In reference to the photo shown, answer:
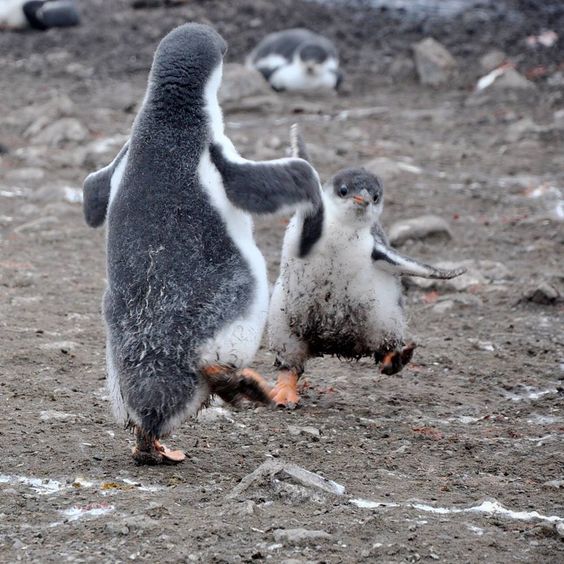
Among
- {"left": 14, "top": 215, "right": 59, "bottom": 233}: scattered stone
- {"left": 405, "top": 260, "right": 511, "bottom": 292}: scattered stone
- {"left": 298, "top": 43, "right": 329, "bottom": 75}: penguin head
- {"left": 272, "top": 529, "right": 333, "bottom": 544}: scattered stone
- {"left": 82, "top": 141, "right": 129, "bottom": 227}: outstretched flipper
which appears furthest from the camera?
{"left": 298, "top": 43, "right": 329, "bottom": 75}: penguin head

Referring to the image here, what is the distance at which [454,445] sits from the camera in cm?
496

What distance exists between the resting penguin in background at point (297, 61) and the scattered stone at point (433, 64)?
3.18 feet

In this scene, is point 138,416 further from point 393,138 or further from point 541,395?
point 393,138

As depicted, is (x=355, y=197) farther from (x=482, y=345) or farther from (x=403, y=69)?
(x=403, y=69)

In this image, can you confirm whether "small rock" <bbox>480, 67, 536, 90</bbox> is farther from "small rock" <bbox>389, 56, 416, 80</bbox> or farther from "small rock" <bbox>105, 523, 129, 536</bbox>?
"small rock" <bbox>105, 523, 129, 536</bbox>

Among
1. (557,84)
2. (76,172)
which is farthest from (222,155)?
(557,84)

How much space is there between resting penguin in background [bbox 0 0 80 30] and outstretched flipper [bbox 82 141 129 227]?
1217cm

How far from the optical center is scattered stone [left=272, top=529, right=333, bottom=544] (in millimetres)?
3709

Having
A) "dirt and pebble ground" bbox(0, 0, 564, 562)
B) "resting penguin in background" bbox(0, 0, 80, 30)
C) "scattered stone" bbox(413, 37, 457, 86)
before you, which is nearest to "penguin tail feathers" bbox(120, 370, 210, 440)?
"dirt and pebble ground" bbox(0, 0, 564, 562)

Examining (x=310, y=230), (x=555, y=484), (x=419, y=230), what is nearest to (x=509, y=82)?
(x=419, y=230)

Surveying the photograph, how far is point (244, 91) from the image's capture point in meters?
13.2

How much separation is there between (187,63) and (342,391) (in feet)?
6.61

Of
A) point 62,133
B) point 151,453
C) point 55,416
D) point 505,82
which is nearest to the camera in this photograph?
point 151,453

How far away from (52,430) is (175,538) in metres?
1.24
